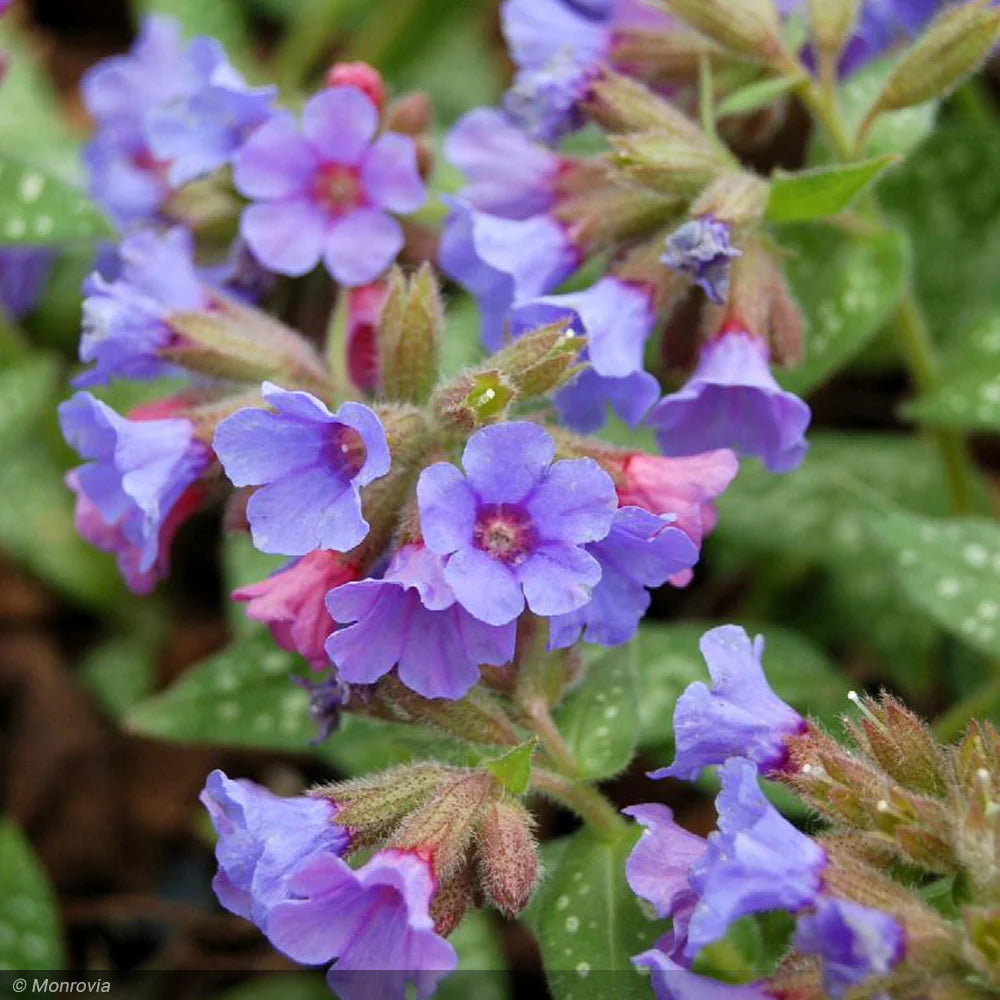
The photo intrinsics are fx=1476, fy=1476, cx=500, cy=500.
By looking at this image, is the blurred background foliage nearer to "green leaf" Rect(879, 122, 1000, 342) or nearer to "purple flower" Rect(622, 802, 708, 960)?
"green leaf" Rect(879, 122, 1000, 342)

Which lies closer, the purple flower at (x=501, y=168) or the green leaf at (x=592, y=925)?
the green leaf at (x=592, y=925)

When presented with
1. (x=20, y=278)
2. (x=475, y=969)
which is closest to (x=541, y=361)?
(x=475, y=969)

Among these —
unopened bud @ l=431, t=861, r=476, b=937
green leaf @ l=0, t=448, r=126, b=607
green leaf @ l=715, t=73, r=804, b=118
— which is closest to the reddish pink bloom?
unopened bud @ l=431, t=861, r=476, b=937

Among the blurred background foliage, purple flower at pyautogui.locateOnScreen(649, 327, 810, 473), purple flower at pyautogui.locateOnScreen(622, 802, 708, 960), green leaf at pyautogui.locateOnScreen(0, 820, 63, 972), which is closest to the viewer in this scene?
purple flower at pyautogui.locateOnScreen(622, 802, 708, 960)

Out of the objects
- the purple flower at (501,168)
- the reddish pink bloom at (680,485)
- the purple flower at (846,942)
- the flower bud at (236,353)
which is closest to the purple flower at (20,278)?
the flower bud at (236,353)

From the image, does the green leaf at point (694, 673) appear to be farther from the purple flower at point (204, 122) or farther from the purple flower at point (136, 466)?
the purple flower at point (204, 122)

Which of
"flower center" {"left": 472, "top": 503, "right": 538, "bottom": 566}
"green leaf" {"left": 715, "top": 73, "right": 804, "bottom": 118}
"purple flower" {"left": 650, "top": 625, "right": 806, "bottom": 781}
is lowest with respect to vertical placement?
"purple flower" {"left": 650, "top": 625, "right": 806, "bottom": 781}

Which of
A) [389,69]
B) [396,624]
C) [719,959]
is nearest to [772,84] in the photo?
[396,624]

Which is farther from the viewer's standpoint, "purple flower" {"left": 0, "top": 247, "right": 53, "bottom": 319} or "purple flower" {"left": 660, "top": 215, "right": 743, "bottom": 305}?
"purple flower" {"left": 0, "top": 247, "right": 53, "bottom": 319}
